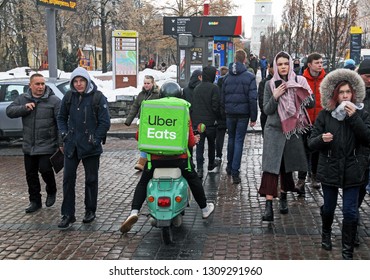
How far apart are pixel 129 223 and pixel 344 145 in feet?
7.89

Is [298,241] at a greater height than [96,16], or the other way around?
[96,16]

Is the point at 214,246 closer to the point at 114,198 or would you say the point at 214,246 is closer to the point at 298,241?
the point at 298,241

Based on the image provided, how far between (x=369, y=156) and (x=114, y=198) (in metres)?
3.71

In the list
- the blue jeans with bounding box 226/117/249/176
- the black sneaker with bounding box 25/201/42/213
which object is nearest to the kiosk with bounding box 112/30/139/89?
the blue jeans with bounding box 226/117/249/176

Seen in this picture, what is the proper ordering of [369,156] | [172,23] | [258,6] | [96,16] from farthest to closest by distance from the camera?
[258,6], [96,16], [172,23], [369,156]

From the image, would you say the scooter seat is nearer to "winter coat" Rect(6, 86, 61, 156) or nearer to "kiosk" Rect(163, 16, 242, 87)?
"winter coat" Rect(6, 86, 61, 156)

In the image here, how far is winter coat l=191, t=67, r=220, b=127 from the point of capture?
8.68 meters

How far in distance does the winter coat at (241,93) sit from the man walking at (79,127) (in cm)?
270

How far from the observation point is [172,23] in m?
23.1

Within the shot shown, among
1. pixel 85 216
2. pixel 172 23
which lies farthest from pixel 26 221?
pixel 172 23

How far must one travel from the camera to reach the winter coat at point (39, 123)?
22.6 feet

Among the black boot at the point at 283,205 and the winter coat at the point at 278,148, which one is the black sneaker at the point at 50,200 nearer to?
the winter coat at the point at 278,148

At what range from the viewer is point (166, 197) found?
555cm

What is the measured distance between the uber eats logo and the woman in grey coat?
4.52 ft
